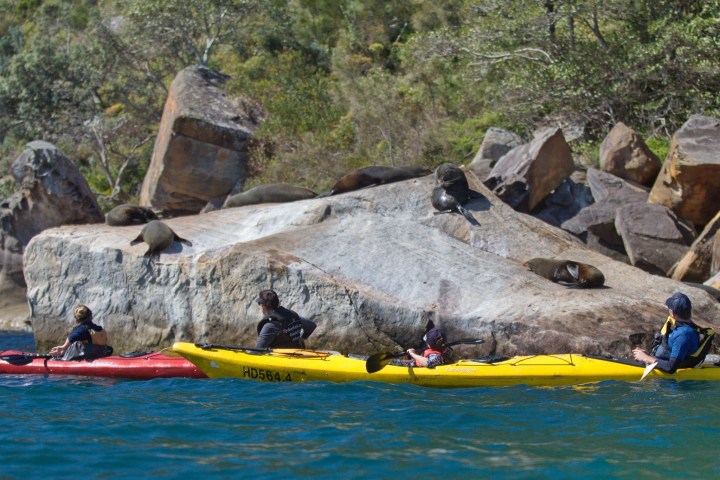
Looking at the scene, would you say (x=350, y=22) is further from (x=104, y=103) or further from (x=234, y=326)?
(x=234, y=326)

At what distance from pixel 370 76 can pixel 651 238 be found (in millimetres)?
12526

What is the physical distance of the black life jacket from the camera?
10305mm

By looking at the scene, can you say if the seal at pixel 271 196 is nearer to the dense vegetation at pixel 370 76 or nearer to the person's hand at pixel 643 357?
the dense vegetation at pixel 370 76

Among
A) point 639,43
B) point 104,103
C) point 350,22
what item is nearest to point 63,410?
point 639,43

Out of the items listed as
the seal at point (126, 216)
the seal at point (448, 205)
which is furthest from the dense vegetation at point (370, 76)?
the seal at point (448, 205)

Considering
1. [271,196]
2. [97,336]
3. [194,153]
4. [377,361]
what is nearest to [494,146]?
[271,196]

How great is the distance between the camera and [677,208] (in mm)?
14703

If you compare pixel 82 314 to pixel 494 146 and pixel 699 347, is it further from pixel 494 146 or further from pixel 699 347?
pixel 494 146

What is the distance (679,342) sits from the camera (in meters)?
8.76

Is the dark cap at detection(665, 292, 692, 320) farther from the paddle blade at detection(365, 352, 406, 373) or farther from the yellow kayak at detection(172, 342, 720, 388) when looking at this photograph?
the paddle blade at detection(365, 352, 406, 373)

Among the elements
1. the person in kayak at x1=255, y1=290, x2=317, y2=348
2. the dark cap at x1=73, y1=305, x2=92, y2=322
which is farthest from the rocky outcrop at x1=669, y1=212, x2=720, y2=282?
the dark cap at x1=73, y1=305, x2=92, y2=322

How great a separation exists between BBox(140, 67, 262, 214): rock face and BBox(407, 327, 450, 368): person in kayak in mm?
11936

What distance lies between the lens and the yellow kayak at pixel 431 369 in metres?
9.09

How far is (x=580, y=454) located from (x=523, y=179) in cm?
933
